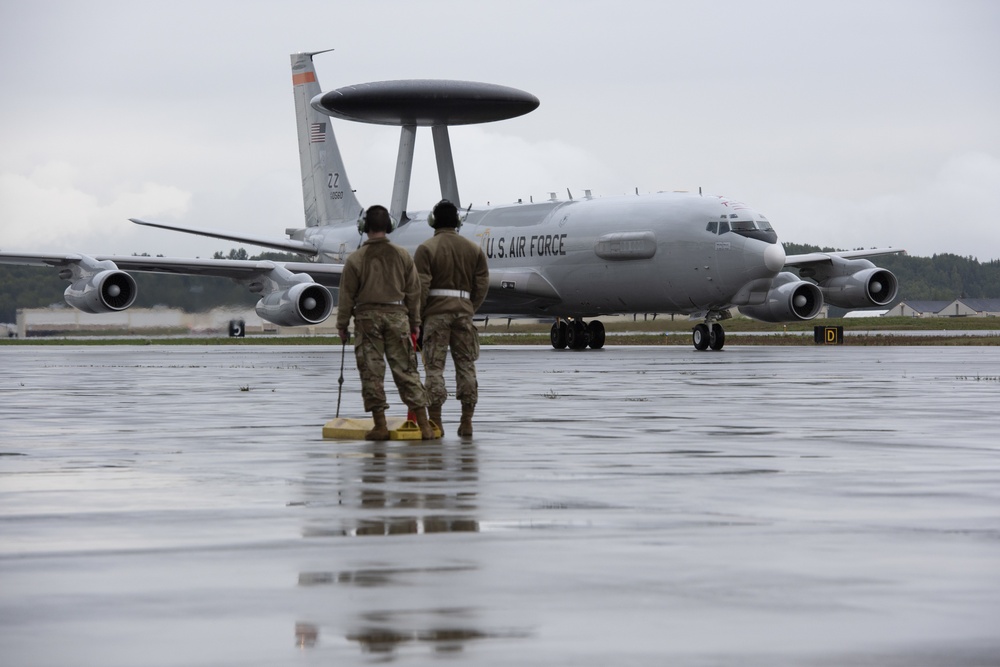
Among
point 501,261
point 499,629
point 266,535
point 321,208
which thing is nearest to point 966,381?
point 266,535

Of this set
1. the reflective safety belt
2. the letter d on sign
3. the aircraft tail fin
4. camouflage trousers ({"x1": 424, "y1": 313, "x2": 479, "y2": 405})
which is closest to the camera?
camouflage trousers ({"x1": 424, "y1": 313, "x2": 479, "y2": 405})

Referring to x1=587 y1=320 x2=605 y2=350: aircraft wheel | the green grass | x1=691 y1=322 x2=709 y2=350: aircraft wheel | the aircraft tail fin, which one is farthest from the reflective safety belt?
the aircraft tail fin

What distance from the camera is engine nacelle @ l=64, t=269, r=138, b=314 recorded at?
41.1 metres

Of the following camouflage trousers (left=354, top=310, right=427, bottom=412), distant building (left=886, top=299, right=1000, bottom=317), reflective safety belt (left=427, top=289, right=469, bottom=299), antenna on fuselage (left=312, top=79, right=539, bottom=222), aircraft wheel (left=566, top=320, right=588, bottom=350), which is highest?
antenna on fuselage (left=312, top=79, right=539, bottom=222)

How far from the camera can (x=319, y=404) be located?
16859 mm

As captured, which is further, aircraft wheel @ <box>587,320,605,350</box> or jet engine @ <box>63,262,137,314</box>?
aircraft wheel @ <box>587,320,605,350</box>

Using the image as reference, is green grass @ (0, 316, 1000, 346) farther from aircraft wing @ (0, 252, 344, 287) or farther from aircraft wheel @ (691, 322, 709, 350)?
aircraft wheel @ (691, 322, 709, 350)

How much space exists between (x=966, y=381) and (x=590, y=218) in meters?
20.3

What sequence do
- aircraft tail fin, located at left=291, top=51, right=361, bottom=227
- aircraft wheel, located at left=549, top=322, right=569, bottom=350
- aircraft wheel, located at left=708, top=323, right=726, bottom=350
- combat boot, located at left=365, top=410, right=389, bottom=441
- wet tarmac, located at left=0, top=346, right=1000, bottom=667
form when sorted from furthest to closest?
aircraft tail fin, located at left=291, top=51, right=361, bottom=227 < aircraft wheel, located at left=549, top=322, right=569, bottom=350 < aircraft wheel, located at left=708, top=323, right=726, bottom=350 < combat boot, located at left=365, top=410, right=389, bottom=441 < wet tarmac, located at left=0, top=346, right=1000, bottom=667

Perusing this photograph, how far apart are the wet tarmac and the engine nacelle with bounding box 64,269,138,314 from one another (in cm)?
2773

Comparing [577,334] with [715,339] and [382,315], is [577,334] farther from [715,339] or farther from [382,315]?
[382,315]

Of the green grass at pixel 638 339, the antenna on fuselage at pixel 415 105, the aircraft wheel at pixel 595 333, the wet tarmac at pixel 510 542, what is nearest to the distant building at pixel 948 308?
the green grass at pixel 638 339

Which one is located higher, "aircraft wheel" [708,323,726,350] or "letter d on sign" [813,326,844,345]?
"letter d on sign" [813,326,844,345]

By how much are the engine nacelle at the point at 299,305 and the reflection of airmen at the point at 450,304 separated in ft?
87.9
